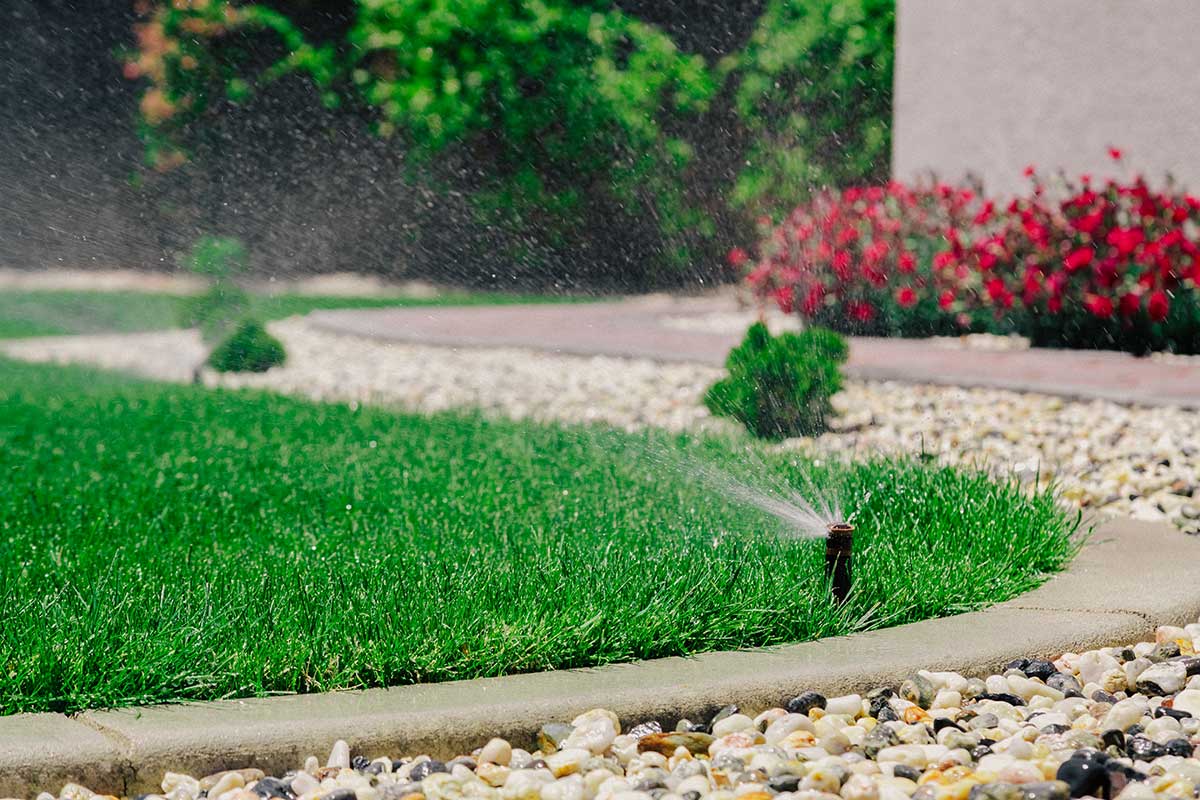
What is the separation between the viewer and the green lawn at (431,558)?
2.51 m

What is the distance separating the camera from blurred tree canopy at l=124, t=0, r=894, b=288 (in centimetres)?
1653

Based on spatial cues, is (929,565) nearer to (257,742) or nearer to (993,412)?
(257,742)

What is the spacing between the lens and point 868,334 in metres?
9.96

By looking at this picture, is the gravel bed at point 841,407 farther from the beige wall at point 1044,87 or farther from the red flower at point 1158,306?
the beige wall at point 1044,87

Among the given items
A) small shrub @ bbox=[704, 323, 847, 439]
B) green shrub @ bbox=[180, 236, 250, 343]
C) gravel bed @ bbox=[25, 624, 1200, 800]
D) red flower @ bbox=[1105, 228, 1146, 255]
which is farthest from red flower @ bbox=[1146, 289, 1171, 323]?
gravel bed @ bbox=[25, 624, 1200, 800]

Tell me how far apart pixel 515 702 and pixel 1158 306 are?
6743 mm

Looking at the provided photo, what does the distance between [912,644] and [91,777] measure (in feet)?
4.56

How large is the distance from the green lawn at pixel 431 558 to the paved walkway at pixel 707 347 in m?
2.40

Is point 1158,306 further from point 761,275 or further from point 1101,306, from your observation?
point 761,275

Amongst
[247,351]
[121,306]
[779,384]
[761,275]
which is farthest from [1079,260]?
[121,306]

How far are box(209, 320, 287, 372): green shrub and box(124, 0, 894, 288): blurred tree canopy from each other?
8592 mm

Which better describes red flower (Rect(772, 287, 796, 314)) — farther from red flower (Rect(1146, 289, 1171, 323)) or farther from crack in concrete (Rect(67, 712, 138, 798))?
crack in concrete (Rect(67, 712, 138, 798))

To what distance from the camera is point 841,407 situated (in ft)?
21.1

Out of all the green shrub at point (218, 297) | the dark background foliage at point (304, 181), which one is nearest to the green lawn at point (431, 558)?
the green shrub at point (218, 297)
